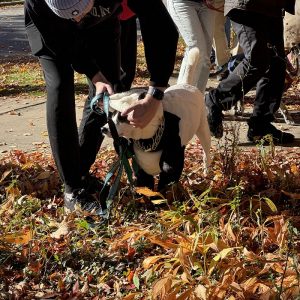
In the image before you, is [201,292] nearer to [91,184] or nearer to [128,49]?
[91,184]

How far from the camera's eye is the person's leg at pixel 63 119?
11.0ft

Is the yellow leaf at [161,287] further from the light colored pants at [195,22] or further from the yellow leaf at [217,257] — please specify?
the light colored pants at [195,22]

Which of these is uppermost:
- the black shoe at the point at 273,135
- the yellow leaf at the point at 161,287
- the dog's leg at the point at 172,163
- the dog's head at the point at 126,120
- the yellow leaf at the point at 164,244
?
the dog's head at the point at 126,120

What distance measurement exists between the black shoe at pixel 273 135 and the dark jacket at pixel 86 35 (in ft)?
5.68

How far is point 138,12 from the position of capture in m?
3.34

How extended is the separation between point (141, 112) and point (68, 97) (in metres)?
0.53

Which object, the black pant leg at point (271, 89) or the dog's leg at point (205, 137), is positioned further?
the black pant leg at point (271, 89)

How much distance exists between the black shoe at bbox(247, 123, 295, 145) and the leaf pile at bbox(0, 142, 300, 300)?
97 centimetres

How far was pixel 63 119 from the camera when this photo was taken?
3395 mm

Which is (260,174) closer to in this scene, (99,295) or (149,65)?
(149,65)

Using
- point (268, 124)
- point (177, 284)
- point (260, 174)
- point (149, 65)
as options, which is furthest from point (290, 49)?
point (177, 284)

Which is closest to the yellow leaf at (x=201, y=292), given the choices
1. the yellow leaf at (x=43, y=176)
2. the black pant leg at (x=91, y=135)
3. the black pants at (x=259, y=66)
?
the black pant leg at (x=91, y=135)

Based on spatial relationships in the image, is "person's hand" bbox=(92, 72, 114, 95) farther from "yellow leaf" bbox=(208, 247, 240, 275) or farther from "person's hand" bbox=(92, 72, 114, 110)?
"yellow leaf" bbox=(208, 247, 240, 275)

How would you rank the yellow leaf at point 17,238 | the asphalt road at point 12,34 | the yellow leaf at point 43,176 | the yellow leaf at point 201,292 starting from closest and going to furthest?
the yellow leaf at point 201,292 → the yellow leaf at point 17,238 → the yellow leaf at point 43,176 → the asphalt road at point 12,34
